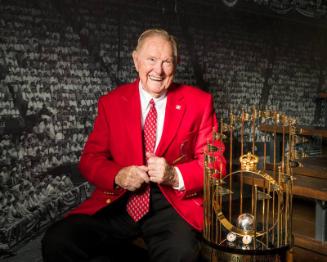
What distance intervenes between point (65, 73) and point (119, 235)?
113 centimetres

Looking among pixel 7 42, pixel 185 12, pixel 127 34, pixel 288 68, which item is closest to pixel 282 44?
pixel 288 68

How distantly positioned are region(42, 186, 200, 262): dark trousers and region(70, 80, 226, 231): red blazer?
0.08 metres

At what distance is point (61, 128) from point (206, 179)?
121 cm

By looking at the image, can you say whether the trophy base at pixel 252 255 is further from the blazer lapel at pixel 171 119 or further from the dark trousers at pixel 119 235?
the blazer lapel at pixel 171 119

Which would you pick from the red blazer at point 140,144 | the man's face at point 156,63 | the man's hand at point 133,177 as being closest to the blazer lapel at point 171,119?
the red blazer at point 140,144

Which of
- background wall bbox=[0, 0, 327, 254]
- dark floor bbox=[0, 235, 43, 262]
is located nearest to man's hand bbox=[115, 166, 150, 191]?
background wall bbox=[0, 0, 327, 254]

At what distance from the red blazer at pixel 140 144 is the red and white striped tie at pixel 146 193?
0.19 ft

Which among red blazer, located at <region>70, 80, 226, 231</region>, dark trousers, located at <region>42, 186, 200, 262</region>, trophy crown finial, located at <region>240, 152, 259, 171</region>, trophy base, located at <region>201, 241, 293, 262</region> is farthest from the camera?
red blazer, located at <region>70, 80, 226, 231</region>

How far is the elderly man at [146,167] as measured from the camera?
225 cm

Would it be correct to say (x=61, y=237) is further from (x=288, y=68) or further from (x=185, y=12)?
(x=288, y=68)

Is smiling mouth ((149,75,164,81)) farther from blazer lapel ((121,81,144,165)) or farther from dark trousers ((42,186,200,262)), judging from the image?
dark trousers ((42,186,200,262))

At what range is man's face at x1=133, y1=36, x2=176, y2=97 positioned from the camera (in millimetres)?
2484

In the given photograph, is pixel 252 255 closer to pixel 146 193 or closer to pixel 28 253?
pixel 146 193

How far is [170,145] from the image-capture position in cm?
248
